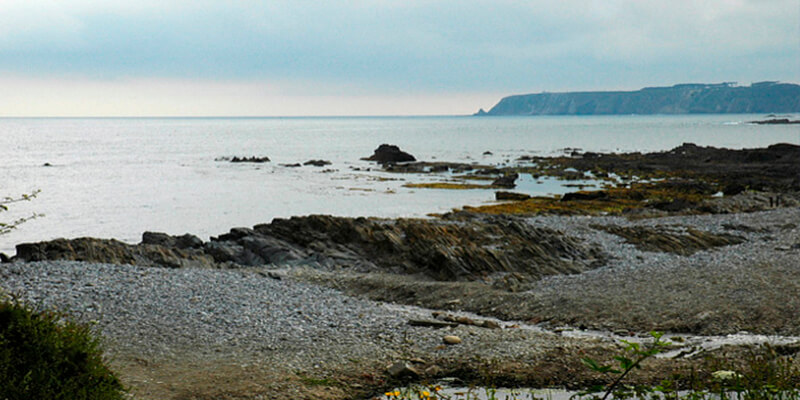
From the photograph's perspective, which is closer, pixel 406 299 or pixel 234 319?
pixel 234 319

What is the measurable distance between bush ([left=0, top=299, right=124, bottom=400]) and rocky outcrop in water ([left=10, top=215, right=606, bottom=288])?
46.5ft

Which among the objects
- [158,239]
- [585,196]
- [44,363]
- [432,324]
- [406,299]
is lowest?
[406,299]

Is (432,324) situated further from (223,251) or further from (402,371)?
(223,251)

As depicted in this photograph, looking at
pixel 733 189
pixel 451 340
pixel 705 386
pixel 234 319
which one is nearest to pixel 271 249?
pixel 234 319

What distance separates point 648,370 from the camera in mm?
10570

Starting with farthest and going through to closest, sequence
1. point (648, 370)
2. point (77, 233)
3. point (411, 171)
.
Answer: point (411, 171), point (77, 233), point (648, 370)

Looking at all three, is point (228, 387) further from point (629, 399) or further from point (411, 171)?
point (411, 171)

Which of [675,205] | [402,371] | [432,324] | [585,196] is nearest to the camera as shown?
Result: [402,371]

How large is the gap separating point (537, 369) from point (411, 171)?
64.3 m

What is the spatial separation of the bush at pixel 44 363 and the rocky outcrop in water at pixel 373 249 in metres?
14.2

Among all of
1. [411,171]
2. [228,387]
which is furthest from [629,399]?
[411,171]

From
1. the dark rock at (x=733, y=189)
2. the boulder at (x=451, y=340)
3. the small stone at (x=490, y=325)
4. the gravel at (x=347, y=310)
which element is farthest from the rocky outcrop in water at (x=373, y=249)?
the dark rock at (x=733, y=189)

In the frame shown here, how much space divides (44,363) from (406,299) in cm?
1189

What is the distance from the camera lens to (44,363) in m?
6.72
